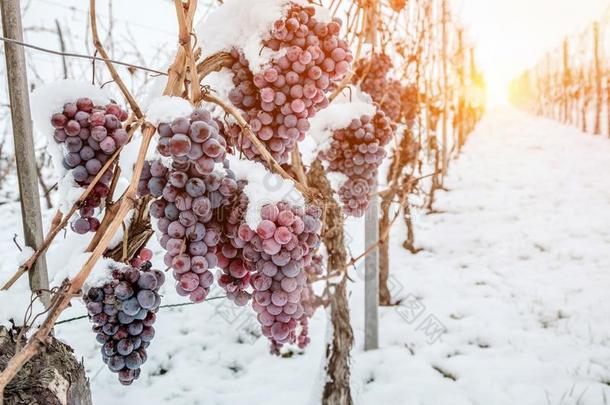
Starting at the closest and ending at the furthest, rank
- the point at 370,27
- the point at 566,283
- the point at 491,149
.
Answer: the point at 370,27, the point at 566,283, the point at 491,149

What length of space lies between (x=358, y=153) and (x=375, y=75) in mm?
729

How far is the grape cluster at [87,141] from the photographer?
2.61 ft

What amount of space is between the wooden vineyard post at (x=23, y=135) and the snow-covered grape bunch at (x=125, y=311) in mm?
253

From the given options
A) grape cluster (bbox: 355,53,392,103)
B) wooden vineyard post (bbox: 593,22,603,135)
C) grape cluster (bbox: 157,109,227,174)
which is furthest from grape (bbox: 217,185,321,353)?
wooden vineyard post (bbox: 593,22,603,135)

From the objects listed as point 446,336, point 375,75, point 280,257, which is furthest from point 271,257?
point 446,336

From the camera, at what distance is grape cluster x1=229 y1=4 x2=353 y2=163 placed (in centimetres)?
94

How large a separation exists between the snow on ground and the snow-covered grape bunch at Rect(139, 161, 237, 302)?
1.13 ft

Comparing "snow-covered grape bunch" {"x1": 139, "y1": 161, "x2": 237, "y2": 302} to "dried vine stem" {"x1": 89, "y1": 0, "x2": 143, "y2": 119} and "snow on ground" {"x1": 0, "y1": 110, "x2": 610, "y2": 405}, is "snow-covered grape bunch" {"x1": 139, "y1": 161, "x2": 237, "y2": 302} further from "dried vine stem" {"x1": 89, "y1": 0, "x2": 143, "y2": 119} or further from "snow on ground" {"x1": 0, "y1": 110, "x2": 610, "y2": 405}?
"snow on ground" {"x1": 0, "y1": 110, "x2": 610, "y2": 405}

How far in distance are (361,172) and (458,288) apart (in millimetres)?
2835

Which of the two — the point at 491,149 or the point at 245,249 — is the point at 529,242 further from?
the point at 491,149

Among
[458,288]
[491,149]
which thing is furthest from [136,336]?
[491,149]

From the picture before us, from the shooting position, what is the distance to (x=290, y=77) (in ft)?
3.10

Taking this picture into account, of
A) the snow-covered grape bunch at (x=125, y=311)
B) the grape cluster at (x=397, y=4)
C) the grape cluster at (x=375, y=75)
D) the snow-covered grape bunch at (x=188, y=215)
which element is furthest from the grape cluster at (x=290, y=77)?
the grape cluster at (x=397, y=4)

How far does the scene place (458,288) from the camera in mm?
3975
